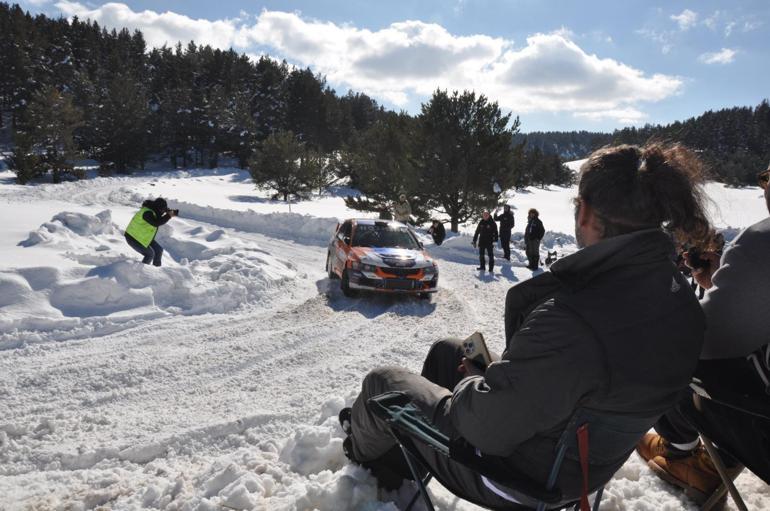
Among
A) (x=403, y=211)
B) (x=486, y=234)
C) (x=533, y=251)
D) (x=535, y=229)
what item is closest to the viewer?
(x=486, y=234)

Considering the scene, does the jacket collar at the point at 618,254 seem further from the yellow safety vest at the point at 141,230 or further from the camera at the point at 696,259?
the yellow safety vest at the point at 141,230

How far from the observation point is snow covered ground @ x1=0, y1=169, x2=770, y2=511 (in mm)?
3061

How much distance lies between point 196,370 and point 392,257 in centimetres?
466

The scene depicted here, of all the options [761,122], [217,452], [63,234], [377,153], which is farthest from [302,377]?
[761,122]

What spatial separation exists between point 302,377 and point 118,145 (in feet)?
189

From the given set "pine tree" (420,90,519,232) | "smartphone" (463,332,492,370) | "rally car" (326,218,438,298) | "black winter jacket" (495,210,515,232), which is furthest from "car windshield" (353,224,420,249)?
"pine tree" (420,90,519,232)

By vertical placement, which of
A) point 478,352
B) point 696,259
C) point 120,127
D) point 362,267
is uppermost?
point 120,127

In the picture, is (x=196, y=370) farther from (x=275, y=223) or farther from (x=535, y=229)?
(x=275, y=223)

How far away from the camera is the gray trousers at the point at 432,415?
2.15m

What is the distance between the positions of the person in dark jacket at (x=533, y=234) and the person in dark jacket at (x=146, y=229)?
1000cm

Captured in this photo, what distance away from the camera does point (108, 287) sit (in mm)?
7500

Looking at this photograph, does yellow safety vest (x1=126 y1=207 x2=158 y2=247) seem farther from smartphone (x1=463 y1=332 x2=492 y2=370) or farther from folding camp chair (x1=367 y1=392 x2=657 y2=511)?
folding camp chair (x1=367 y1=392 x2=657 y2=511)

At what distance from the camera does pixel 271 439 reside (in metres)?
3.91

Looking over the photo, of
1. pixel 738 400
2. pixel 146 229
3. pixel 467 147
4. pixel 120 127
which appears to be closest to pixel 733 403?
pixel 738 400
